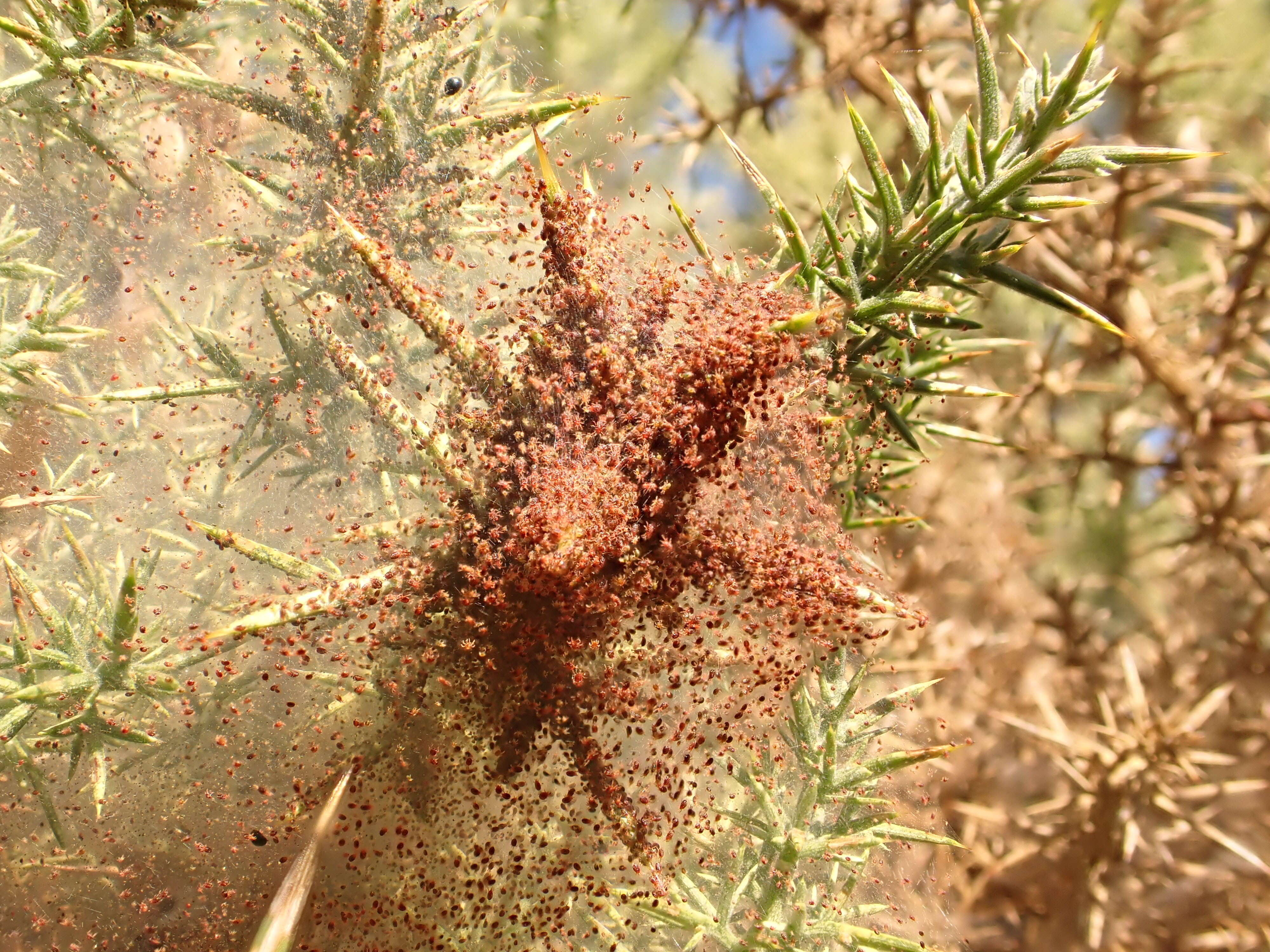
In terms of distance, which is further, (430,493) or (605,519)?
(430,493)

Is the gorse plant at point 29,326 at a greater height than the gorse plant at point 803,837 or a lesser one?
greater

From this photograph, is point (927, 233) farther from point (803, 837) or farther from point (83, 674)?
point (83, 674)

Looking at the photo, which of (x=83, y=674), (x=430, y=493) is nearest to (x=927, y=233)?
(x=430, y=493)

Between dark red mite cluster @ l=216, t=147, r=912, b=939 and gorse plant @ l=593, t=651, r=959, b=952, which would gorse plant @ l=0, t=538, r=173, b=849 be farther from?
gorse plant @ l=593, t=651, r=959, b=952

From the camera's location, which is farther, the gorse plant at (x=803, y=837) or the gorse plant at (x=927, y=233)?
the gorse plant at (x=803, y=837)

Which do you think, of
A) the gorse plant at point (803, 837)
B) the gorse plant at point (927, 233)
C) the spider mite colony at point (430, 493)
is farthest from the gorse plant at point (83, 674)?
the gorse plant at point (927, 233)

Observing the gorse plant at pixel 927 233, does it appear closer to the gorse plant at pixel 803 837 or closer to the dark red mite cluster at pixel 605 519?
Result: the dark red mite cluster at pixel 605 519

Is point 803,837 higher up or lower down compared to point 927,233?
lower down

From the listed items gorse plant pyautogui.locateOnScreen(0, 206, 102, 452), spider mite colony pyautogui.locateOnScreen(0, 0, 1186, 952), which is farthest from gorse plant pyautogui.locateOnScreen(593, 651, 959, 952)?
gorse plant pyautogui.locateOnScreen(0, 206, 102, 452)

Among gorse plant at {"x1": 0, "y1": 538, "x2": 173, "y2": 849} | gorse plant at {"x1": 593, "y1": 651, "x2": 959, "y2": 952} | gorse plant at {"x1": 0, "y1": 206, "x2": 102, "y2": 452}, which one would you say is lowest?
gorse plant at {"x1": 593, "y1": 651, "x2": 959, "y2": 952}
